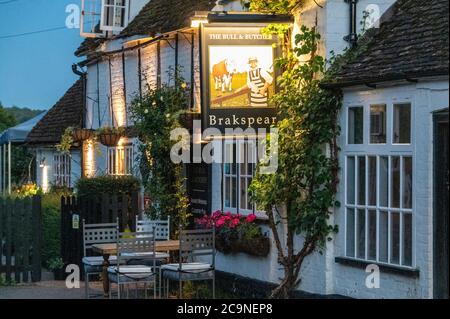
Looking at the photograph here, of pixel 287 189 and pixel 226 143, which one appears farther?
pixel 226 143

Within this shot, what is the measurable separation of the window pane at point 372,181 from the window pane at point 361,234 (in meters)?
0.22

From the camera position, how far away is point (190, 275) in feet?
46.7

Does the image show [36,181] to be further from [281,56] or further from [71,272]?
[281,56]

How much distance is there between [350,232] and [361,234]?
9.1 inches

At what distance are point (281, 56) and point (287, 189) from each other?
1.80 metres

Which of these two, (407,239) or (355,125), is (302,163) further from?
(407,239)

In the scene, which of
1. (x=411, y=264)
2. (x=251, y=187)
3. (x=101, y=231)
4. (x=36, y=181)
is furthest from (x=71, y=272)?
(x=36, y=181)

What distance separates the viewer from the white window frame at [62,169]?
92.1 feet

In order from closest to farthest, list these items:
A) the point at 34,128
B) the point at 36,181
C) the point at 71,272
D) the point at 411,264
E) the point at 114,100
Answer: the point at 411,264 < the point at 71,272 < the point at 114,100 < the point at 34,128 < the point at 36,181

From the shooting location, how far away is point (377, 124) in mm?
12602

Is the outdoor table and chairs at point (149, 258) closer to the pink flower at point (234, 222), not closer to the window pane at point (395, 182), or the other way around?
the pink flower at point (234, 222)

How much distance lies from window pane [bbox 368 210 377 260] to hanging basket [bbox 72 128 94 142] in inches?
447

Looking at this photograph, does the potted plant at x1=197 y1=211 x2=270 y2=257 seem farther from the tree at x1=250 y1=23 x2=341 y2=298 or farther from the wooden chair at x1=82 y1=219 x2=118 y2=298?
the wooden chair at x1=82 y1=219 x2=118 y2=298

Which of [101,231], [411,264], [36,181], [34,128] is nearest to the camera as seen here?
[411,264]
